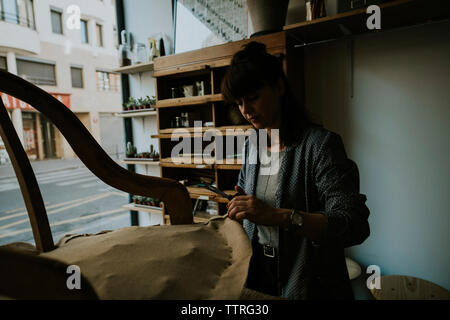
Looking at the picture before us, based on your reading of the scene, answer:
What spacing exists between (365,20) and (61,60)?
10179mm

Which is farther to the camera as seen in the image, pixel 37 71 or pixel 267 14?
pixel 37 71

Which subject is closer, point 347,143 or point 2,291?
point 2,291

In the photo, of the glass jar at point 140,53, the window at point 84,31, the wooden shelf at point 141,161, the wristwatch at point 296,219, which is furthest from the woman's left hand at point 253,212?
the window at point 84,31

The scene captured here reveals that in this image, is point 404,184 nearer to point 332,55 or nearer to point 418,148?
point 418,148

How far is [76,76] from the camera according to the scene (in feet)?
33.3

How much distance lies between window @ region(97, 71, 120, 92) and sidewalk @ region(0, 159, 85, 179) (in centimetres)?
322

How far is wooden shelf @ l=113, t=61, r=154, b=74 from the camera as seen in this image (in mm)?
3234

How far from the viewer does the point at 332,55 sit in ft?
7.83

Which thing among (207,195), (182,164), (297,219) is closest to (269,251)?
(297,219)

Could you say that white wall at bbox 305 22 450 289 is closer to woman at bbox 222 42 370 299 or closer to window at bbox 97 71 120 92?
woman at bbox 222 42 370 299

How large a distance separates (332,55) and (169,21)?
2047 mm

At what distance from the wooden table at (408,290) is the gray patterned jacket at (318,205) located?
2.58ft

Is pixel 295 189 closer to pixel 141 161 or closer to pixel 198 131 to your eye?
pixel 198 131
